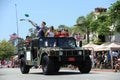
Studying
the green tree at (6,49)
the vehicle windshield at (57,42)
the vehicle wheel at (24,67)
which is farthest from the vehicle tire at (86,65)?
the green tree at (6,49)

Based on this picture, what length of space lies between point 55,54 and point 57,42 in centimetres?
151

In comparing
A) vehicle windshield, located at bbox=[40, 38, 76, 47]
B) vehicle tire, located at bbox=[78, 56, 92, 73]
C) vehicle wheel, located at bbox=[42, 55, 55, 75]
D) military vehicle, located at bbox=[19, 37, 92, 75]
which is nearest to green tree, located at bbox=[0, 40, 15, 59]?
military vehicle, located at bbox=[19, 37, 92, 75]

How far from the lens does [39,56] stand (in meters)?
21.3

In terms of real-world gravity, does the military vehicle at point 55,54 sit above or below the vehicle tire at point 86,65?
above

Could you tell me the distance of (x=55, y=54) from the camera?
20.5 metres

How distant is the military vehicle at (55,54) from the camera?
20.5 metres

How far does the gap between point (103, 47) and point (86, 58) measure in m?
14.3

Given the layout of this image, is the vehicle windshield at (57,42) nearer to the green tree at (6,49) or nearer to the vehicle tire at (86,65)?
the vehicle tire at (86,65)

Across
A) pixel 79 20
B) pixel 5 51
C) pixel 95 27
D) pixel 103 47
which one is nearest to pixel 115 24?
pixel 103 47

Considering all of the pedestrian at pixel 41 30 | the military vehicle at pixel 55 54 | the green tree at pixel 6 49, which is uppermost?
the green tree at pixel 6 49

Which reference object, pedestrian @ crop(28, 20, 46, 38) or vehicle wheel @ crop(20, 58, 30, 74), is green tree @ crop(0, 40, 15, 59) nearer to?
vehicle wheel @ crop(20, 58, 30, 74)

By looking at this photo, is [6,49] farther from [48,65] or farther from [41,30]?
[48,65]

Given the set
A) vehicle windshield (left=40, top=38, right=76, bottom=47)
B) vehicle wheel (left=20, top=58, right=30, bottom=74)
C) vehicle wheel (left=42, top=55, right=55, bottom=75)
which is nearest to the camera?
vehicle wheel (left=42, top=55, right=55, bottom=75)

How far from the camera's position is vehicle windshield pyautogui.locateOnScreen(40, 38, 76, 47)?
854 inches
